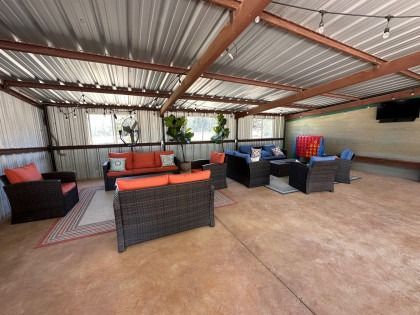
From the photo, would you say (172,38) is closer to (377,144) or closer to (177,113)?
(177,113)

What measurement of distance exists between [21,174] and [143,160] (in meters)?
2.57

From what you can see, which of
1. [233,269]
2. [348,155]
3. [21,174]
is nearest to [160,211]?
[233,269]

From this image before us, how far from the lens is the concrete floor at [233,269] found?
137 centimetres

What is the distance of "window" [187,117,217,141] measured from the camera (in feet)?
22.8

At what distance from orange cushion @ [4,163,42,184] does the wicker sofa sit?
1264 mm

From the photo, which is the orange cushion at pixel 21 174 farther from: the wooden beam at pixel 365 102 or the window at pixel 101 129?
the wooden beam at pixel 365 102

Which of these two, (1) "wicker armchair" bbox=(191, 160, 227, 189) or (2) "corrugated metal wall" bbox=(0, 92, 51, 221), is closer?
(2) "corrugated metal wall" bbox=(0, 92, 51, 221)

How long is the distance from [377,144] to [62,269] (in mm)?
8882

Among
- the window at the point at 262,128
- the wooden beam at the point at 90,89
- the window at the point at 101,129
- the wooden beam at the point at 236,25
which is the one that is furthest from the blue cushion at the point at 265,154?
the window at the point at 101,129

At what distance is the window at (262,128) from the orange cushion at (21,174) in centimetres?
792

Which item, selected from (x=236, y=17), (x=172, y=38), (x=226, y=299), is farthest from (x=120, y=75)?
(x=226, y=299)

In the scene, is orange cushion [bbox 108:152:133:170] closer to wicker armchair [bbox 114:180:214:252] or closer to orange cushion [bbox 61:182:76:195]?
orange cushion [bbox 61:182:76:195]

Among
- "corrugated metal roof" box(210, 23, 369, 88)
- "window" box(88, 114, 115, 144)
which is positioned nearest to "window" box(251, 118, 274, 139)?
"corrugated metal roof" box(210, 23, 369, 88)

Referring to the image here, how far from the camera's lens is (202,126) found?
7.12m
